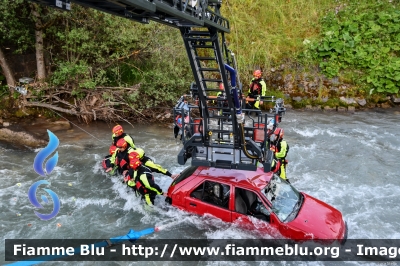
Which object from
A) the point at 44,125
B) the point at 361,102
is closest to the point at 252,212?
the point at 44,125

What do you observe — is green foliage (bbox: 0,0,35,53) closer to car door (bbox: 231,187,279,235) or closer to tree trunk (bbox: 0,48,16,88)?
tree trunk (bbox: 0,48,16,88)

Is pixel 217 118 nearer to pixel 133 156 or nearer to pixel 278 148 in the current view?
pixel 278 148

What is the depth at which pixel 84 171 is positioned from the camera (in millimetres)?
10711

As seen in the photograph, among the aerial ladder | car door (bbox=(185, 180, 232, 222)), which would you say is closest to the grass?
the aerial ladder

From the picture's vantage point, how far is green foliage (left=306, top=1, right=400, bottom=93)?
1678 cm

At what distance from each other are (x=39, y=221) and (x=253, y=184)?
4976mm

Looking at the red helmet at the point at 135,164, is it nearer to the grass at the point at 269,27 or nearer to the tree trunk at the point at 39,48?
the tree trunk at the point at 39,48

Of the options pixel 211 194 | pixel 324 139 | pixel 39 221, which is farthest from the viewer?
pixel 324 139

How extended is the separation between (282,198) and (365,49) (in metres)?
13.1

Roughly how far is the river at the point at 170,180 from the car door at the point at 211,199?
0.73 feet

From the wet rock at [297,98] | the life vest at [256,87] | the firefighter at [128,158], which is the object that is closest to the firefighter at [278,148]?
the firefighter at [128,158]

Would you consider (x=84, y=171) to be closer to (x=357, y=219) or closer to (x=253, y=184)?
(x=253, y=184)

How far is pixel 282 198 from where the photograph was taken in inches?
284

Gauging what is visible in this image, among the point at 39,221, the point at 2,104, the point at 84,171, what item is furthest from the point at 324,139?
the point at 2,104
